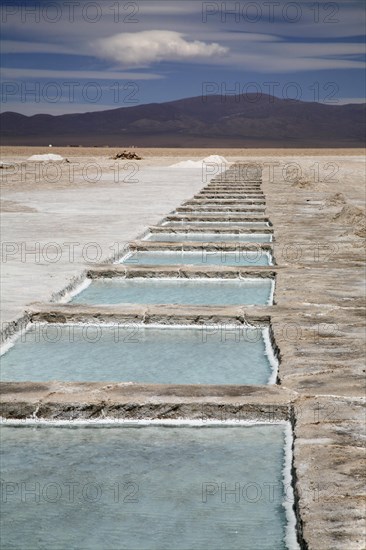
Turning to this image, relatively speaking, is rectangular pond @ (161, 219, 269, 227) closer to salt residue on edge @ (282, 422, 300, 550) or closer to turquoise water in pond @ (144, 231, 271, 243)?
turquoise water in pond @ (144, 231, 271, 243)

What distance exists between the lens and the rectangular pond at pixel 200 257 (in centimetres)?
847

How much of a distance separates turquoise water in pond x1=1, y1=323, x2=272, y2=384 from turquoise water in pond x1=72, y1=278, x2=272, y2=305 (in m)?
0.96

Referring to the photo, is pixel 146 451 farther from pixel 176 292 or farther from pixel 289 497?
pixel 176 292

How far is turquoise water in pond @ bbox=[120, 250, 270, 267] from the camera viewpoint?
8.46 m

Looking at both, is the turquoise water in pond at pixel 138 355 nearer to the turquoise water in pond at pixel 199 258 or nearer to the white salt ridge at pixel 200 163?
the turquoise water in pond at pixel 199 258

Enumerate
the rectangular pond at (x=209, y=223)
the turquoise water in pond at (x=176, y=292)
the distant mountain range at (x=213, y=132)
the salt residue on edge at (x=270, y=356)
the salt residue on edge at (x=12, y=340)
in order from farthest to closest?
the distant mountain range at (x=213, y=132)
the rectangular pond at (x=209, y=223)
the turquoise water in pond at (x=176, y=292)
the salt residue on edge at (x=12, y=340)
the salt residue on edge at (x=270, y=356)

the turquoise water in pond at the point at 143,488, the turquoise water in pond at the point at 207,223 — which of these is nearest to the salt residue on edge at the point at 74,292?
the turquoise water in pond at the point at 143,488

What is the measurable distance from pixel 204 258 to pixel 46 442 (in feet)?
17.9

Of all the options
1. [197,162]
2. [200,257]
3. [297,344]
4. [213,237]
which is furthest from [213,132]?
[297,344]

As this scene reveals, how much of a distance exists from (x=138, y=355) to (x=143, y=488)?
73.3 inches

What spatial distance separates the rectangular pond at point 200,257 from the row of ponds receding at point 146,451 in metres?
2.17

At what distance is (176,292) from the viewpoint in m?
6.86

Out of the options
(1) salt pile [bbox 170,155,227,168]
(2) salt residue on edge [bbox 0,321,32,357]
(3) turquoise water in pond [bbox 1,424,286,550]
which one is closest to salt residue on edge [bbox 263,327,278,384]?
(3) turquoise water in pond [bbox 1,424,286,550]

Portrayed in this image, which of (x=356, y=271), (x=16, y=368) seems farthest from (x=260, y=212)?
(x=16, y=368)
